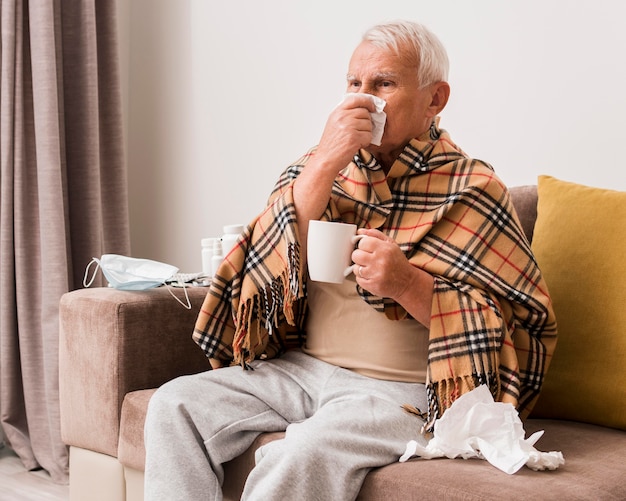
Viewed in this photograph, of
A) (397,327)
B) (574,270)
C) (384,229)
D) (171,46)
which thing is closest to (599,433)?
(574,270)

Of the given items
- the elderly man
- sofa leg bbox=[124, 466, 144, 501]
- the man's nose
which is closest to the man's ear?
the elderly man

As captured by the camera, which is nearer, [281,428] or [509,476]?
[509,476]

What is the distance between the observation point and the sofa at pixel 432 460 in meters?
1.27

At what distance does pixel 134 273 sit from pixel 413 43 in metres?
0.80

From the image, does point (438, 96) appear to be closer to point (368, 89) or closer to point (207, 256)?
point (368, 89)

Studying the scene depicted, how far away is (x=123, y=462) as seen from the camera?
1.72m

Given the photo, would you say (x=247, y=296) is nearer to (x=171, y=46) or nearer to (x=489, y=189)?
(x=489, y=189)

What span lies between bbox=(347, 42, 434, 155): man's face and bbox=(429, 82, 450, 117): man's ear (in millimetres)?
32

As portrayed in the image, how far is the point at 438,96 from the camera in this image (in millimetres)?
1688

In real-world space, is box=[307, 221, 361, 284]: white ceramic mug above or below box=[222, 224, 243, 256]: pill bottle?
above

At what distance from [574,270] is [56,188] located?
5.47 ft

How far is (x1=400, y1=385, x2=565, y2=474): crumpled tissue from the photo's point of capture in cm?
129

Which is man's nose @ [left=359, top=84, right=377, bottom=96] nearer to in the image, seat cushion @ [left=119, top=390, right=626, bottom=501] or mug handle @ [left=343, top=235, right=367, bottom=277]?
mug handle @ [left=343, top=235, right=367, bottom=277]

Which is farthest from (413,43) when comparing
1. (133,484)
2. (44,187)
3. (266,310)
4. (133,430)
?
(44,187)
